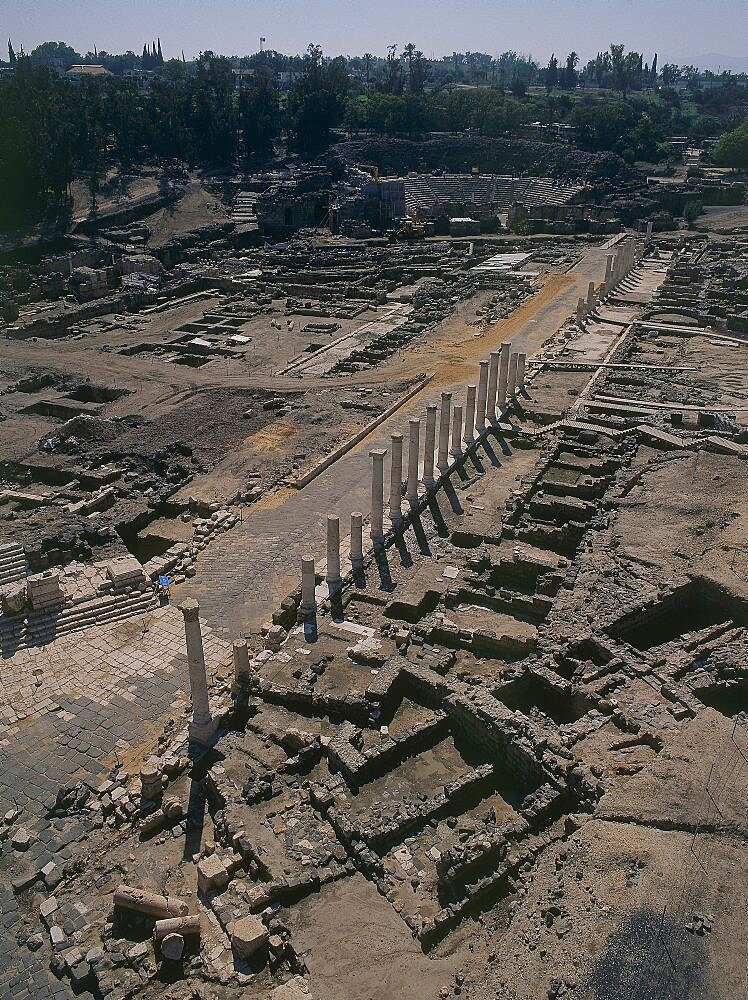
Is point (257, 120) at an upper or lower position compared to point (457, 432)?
upper

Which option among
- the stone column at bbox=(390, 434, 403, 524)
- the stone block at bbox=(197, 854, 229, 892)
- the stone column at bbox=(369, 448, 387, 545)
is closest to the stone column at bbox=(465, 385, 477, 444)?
the stone column at bbox=(390, 434, 403, 524)

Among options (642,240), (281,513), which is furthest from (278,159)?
(281,513)

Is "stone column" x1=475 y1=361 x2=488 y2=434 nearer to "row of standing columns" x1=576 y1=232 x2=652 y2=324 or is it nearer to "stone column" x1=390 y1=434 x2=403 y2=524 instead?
"stone column" x1=390 y1=434 x2=403 y2=524

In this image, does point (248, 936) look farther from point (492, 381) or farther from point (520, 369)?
point (520, 369)

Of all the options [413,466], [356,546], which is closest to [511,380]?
[413,466]

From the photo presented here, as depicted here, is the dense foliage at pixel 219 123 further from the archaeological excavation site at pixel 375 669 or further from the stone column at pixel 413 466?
the stone column at pixel 413 466
